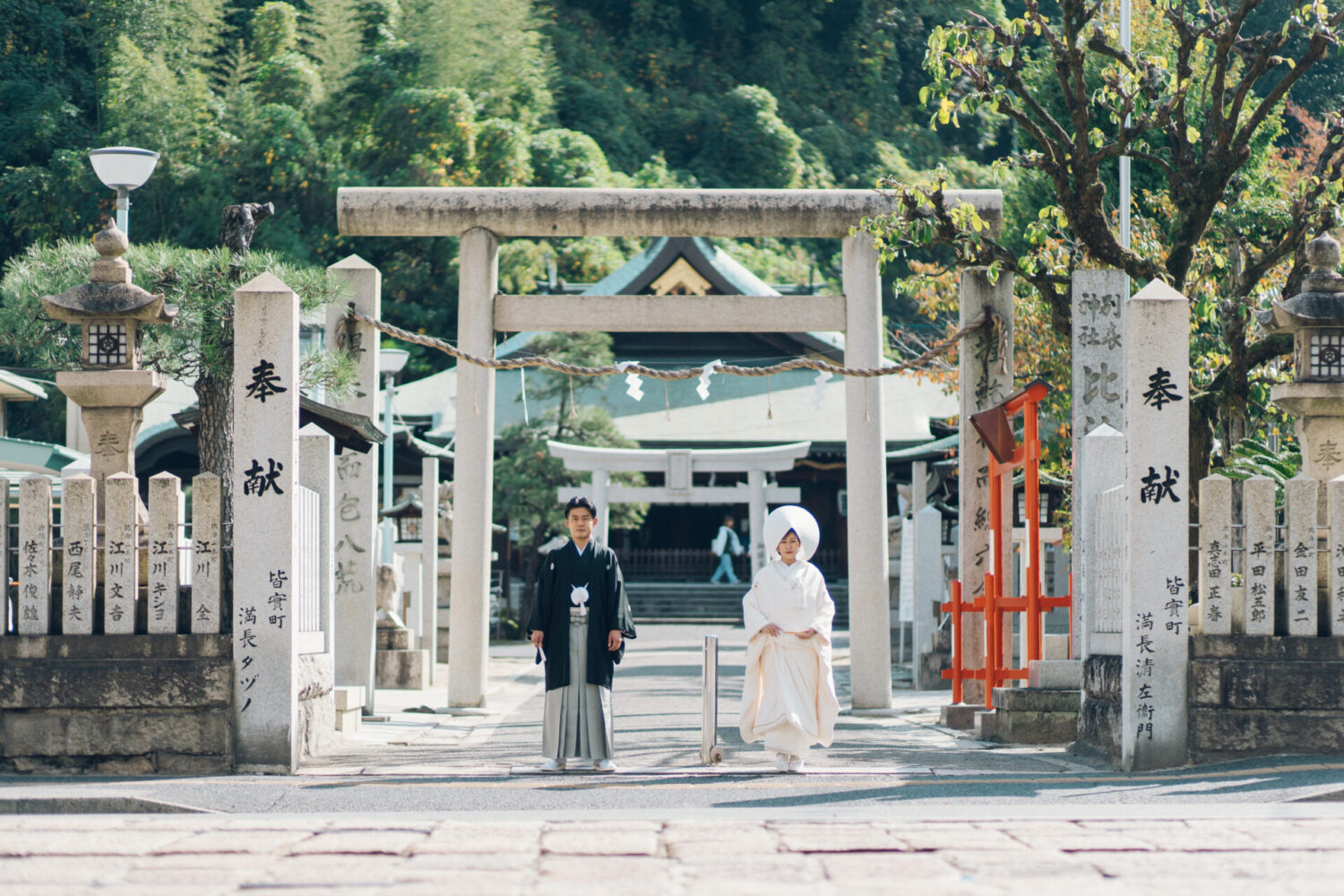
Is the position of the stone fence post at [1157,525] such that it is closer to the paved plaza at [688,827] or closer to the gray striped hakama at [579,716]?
the paved plaza at [688,827]

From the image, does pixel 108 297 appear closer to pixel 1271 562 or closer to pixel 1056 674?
pixel 1056 674

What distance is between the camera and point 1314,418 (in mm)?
9820

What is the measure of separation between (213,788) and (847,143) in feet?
121

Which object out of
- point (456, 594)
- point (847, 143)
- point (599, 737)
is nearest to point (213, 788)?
point (599, 737)

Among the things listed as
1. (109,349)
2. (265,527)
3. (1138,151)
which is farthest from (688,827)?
(1138,151)

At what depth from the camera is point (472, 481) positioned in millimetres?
13469

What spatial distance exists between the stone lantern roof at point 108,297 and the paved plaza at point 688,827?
319cm

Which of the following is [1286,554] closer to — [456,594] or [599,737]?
[599,737]

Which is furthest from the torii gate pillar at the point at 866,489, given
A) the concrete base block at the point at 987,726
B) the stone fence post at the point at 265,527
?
the stone fence post at the point at 265,527

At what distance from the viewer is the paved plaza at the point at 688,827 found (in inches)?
203

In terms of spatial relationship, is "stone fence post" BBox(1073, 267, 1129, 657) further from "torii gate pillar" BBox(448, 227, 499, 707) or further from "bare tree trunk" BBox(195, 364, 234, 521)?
"bare tree trunk" BBox(195, 364, 234, 521)

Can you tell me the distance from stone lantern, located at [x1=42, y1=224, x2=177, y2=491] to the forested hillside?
2144 cm

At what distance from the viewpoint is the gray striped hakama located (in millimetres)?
8922

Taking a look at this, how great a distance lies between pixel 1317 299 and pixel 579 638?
16.9 ft
